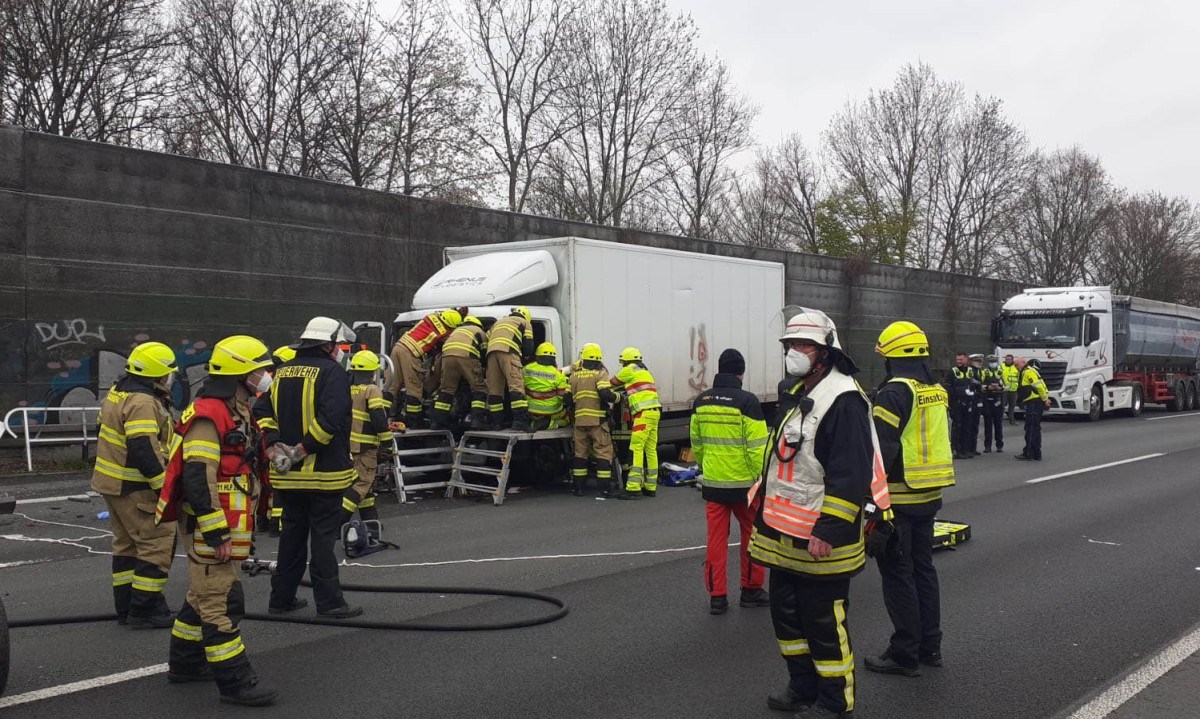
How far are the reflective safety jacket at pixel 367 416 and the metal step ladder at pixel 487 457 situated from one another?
107 inches

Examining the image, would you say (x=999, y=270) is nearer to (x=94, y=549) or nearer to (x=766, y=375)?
(x=766, y=375)

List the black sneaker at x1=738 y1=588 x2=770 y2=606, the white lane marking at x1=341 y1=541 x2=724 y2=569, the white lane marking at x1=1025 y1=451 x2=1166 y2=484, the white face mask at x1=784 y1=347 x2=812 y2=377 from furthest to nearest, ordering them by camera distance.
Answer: the white lane marking at x1=1025 y1=451 x2=1166 y2=484, the white lane marking at x1=341 y1=541 x2=724 y2=569, the black sneaker at x1=738 y1=588 x2=770 y2=606, the white face mask at x1=784 y1=347 x2=812 y2=377

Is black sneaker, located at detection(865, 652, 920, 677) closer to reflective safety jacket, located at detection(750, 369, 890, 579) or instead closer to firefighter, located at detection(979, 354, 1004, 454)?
reflective safety jacket, located at detection(750, 369, 890, 579)

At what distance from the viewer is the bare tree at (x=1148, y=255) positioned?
60.3 meters

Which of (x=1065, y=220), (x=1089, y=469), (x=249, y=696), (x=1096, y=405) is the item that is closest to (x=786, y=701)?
(x=249, y=696)

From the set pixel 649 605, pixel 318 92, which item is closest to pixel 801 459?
pixel 649 605

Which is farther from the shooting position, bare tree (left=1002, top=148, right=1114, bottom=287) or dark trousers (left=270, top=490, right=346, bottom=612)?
bare tree (left=1002, top=148, right=1114, bottom=287)

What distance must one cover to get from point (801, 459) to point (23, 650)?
15.8 ft

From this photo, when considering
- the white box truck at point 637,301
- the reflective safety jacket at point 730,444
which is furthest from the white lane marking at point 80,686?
the white box truck at point 637,301

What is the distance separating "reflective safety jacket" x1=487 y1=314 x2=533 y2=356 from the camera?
11609 millimetres

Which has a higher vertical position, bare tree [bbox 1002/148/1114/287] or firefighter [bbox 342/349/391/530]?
bare tree [bbox 1002/148/1114/287]

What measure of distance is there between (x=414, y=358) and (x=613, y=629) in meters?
6.68

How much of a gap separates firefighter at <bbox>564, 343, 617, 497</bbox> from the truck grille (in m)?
17.4

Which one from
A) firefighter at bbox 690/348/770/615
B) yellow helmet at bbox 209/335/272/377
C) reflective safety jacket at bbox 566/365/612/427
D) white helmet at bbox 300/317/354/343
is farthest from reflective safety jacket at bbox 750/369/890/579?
reflective safety jacket at bbox 566/365/612/427
